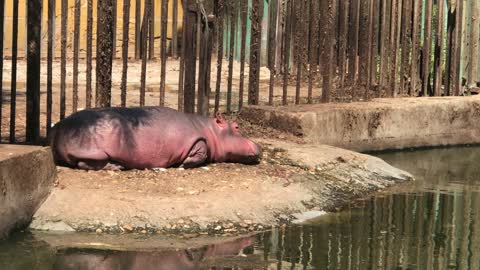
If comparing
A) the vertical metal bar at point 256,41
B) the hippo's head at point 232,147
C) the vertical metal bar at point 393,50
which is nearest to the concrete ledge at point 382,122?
the vertical metal bar at point 393,50

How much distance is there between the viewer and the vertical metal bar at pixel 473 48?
42.6 ft

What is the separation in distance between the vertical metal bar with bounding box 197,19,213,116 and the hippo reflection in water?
3.65 meters

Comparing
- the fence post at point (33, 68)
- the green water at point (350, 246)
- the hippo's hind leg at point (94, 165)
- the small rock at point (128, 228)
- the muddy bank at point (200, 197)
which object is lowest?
the green water at point (350, 246)

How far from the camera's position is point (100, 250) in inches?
239

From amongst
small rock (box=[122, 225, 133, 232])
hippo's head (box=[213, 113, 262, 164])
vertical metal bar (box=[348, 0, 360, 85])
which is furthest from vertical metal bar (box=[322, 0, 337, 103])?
small rock (box=[122, 225, 133, 232])

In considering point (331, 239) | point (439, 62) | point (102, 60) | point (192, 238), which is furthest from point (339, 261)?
point (439, 62)

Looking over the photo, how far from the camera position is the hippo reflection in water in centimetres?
574

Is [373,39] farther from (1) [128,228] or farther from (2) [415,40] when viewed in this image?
(1) [128,228]

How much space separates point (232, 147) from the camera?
27.2 feet

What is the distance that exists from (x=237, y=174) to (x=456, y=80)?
6186 millimetres

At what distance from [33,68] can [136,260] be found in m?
3.05

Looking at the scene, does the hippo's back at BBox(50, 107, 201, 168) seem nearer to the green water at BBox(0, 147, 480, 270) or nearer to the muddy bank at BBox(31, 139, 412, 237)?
the muddy bank at BBox(31, 139, 412, 237)

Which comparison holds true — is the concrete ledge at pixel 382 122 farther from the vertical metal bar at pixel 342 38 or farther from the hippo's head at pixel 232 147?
the hippo's head at pixel 232 147

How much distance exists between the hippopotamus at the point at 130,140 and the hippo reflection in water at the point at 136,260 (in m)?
1.44
